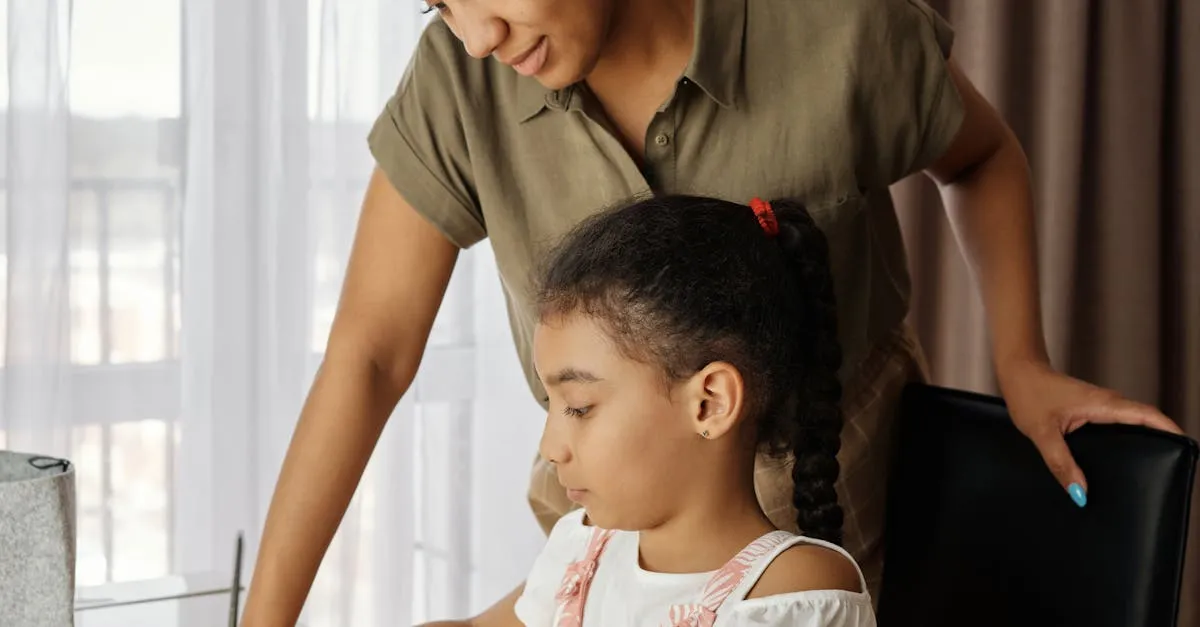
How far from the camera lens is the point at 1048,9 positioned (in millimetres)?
2746

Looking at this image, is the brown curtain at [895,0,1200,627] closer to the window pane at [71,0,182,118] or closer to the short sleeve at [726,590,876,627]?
the window pane at [71,0,182,118]

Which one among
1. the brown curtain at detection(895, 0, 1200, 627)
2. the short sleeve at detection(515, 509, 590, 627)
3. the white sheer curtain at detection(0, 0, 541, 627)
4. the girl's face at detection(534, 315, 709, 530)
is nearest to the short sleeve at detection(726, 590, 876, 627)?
the girl's face at detection(534, 315, 709, 530)

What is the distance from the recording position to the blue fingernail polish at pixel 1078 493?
129cm

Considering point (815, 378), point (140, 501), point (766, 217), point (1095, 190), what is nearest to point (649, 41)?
point (766, 217)

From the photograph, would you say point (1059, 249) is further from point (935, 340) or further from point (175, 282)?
point (175, 282)

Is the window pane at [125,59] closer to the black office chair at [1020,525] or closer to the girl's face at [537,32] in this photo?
the girl's face at [537,32]

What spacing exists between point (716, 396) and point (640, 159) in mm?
340

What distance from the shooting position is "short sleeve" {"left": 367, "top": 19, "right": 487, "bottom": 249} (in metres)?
1.43

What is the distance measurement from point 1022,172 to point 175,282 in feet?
4.68

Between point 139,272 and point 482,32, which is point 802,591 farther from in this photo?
point 139,272

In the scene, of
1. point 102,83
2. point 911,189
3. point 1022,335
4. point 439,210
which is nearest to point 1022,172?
point 1022,335

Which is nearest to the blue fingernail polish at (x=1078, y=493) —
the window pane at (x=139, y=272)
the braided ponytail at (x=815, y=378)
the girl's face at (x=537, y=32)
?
the braided ponytail at (x=815, y=378)

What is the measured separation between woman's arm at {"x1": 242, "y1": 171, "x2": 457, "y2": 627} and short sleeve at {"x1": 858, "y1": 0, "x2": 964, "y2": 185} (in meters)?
0.48

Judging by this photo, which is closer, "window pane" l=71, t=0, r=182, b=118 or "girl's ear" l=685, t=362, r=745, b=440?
"girl's ear" l=685, t=362, r=745, b=440
